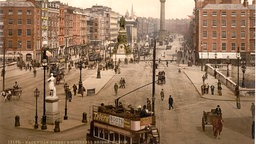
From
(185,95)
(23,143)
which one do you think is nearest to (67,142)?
(23,143)

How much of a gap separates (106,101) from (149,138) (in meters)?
15.8

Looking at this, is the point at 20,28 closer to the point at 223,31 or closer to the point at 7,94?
the point at 223,31

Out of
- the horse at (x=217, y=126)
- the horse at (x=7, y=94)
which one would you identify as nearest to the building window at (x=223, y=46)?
the horse at (x=7, y=94)

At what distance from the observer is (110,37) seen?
126 meters

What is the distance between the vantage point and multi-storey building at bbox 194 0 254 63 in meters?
58.2

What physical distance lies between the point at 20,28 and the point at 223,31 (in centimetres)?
3294

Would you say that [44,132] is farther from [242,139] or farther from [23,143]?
[242,139]

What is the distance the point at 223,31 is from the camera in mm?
58469

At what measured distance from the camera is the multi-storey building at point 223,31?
5822 centimetres

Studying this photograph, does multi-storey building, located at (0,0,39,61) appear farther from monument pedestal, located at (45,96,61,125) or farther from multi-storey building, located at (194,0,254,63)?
monument pedestal, located at (45,96,61,125)

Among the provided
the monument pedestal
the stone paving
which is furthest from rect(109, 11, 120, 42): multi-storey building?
the monument pedestal

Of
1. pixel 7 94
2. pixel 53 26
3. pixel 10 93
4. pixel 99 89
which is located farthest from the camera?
pixel 53 26

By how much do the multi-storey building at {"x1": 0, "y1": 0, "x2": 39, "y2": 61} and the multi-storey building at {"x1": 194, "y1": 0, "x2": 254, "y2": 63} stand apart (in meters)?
27.6

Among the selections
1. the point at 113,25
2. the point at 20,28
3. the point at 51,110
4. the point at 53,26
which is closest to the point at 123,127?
the point at 51,110
